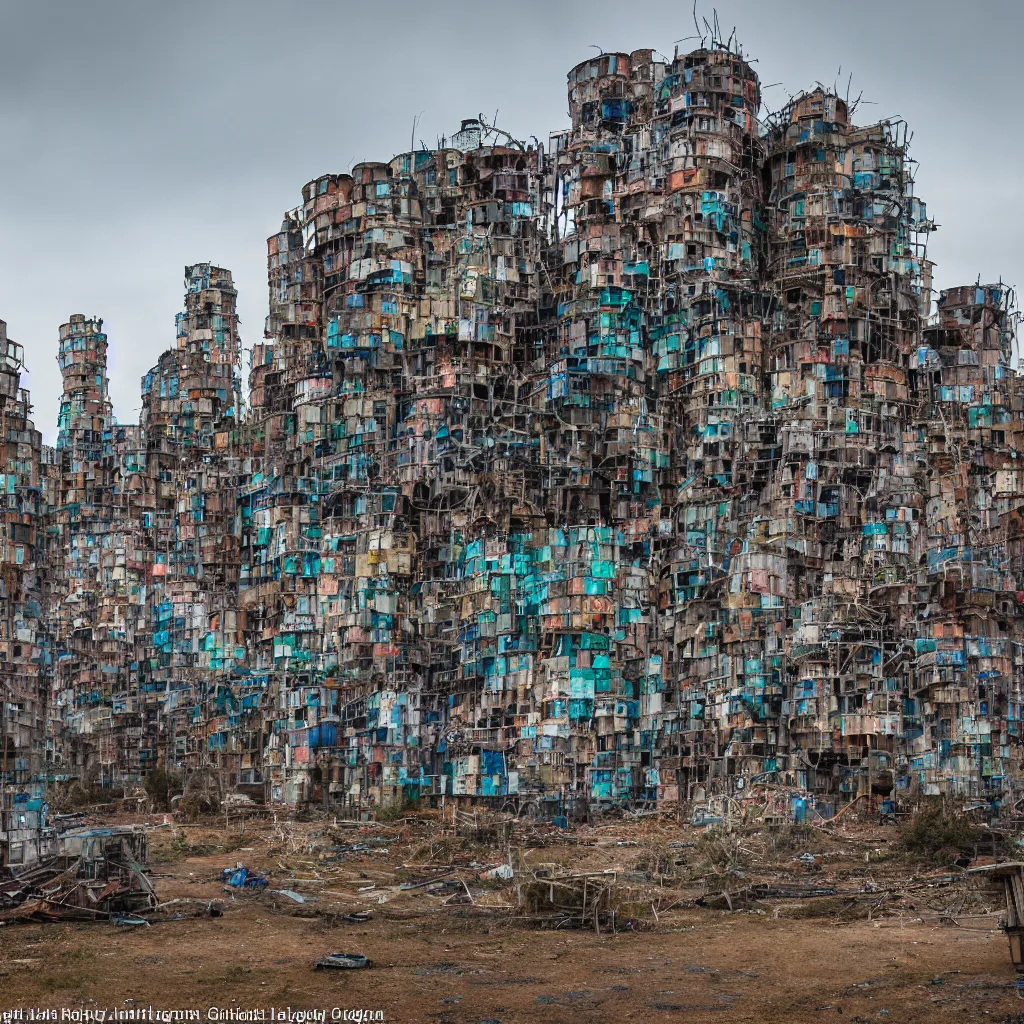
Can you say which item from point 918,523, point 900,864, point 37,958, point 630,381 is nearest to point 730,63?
point 630,381

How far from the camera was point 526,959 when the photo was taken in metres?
45.7

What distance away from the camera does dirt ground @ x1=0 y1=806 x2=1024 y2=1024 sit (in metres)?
39.8

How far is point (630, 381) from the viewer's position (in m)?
117

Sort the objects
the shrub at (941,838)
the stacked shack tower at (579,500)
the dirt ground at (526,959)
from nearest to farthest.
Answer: the dirt ground at (526,959) → the shrub at (941,838) → the stacked shack tower at (579,500)

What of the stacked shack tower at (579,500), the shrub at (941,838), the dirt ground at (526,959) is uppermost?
the stacked shack tower at (579,500)

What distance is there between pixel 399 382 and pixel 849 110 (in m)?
39.2

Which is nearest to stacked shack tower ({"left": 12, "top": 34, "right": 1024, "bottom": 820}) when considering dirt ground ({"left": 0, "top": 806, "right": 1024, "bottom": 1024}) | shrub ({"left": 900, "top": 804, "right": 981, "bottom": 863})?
shrub ({"left": 900, "top": 804, "right": 981, "bottom": 863})

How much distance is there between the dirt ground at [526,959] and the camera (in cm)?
3975

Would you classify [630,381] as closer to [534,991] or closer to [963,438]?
[963,438]

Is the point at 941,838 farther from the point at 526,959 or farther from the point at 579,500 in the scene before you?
the point at 579,500

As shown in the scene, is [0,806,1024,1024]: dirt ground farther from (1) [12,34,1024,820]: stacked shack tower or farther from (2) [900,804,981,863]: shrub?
(1) [12,34,1024,820]: stacked shack tower

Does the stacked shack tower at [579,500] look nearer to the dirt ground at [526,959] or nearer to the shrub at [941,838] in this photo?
the shrub at [941,838]

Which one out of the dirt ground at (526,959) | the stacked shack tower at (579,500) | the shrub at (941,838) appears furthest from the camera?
the stacked shack tower at (579,500)

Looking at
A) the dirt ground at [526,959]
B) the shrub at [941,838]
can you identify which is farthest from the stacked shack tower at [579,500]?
the dirt ground at [526,959]
